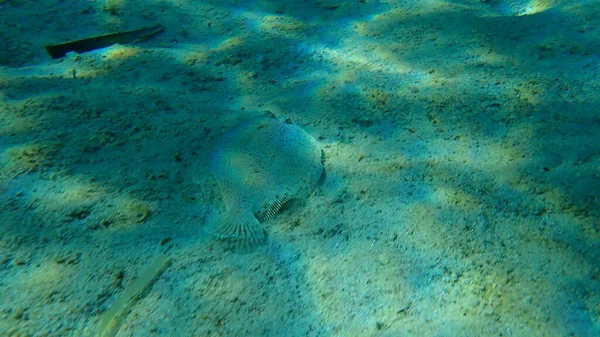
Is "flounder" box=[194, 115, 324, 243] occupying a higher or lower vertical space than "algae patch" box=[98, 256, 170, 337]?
higher

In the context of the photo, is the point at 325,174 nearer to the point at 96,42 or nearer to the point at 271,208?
the point at 271,208

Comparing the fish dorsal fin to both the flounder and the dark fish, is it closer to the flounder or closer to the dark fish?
the flounder

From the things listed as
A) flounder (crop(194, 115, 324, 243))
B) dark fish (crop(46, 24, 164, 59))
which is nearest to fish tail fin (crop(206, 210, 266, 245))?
flounder (crop(194, 115, 324, 243))

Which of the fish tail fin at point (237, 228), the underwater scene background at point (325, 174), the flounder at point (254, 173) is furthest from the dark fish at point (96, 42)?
the fish tail fin at point (237, 228)

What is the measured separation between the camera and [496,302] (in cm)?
176

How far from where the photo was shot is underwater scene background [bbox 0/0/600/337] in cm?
180

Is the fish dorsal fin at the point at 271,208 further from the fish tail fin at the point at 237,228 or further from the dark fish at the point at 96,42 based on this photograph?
the dark fish at the point at 96,42

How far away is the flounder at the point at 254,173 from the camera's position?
2.21 meters

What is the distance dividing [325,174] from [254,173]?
47 cm

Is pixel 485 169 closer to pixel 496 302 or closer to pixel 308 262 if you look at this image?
pixel 496 302

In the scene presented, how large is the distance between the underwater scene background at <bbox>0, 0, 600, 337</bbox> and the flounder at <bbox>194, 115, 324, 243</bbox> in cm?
5

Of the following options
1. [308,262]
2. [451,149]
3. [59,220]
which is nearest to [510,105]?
[451,149]

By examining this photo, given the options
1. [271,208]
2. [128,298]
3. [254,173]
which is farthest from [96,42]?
[128,298]

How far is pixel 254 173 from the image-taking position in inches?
97.6
